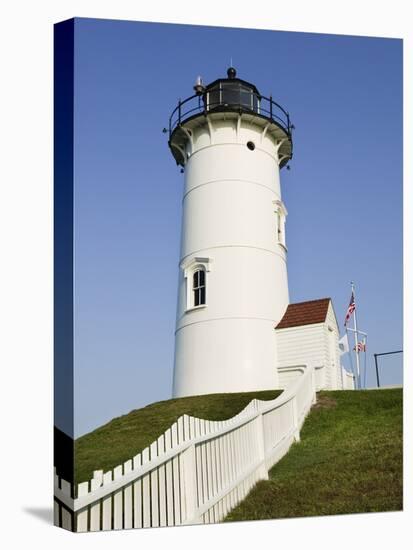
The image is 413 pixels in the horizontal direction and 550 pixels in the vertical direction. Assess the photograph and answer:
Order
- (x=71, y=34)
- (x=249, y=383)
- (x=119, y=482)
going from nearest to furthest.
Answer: (x=119, y=482) < (x=71, y=34) < (x=249, y=383)

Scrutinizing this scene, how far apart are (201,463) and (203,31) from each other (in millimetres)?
5507

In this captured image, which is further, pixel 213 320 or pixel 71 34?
pixel 213 320

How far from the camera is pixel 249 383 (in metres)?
13.0

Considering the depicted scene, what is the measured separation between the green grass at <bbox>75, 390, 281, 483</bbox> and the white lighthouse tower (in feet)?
2.27

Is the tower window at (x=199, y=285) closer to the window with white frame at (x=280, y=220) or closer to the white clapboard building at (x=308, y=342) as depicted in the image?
the white clapboard building at (x=308, y=342)

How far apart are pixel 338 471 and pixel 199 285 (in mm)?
5755

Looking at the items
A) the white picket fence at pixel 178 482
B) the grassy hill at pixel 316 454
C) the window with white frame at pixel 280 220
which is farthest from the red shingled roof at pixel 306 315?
the white picket fence at pixel 178 482

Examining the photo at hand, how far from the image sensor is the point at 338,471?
9.18m

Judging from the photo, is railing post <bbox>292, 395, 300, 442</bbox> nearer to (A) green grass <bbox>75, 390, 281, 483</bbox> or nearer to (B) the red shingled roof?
(A) green grass <bbox>75, 390, 281, 483</bbox>

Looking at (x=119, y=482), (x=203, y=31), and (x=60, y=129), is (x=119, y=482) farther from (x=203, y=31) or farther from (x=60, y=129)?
(x=203, y=31)

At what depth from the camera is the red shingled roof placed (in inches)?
539

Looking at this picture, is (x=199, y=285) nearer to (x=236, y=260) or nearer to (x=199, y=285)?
(x=199, y=285)

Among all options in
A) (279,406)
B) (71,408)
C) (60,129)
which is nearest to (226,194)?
(279,406)

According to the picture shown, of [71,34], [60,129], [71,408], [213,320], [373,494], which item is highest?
[71,34]
